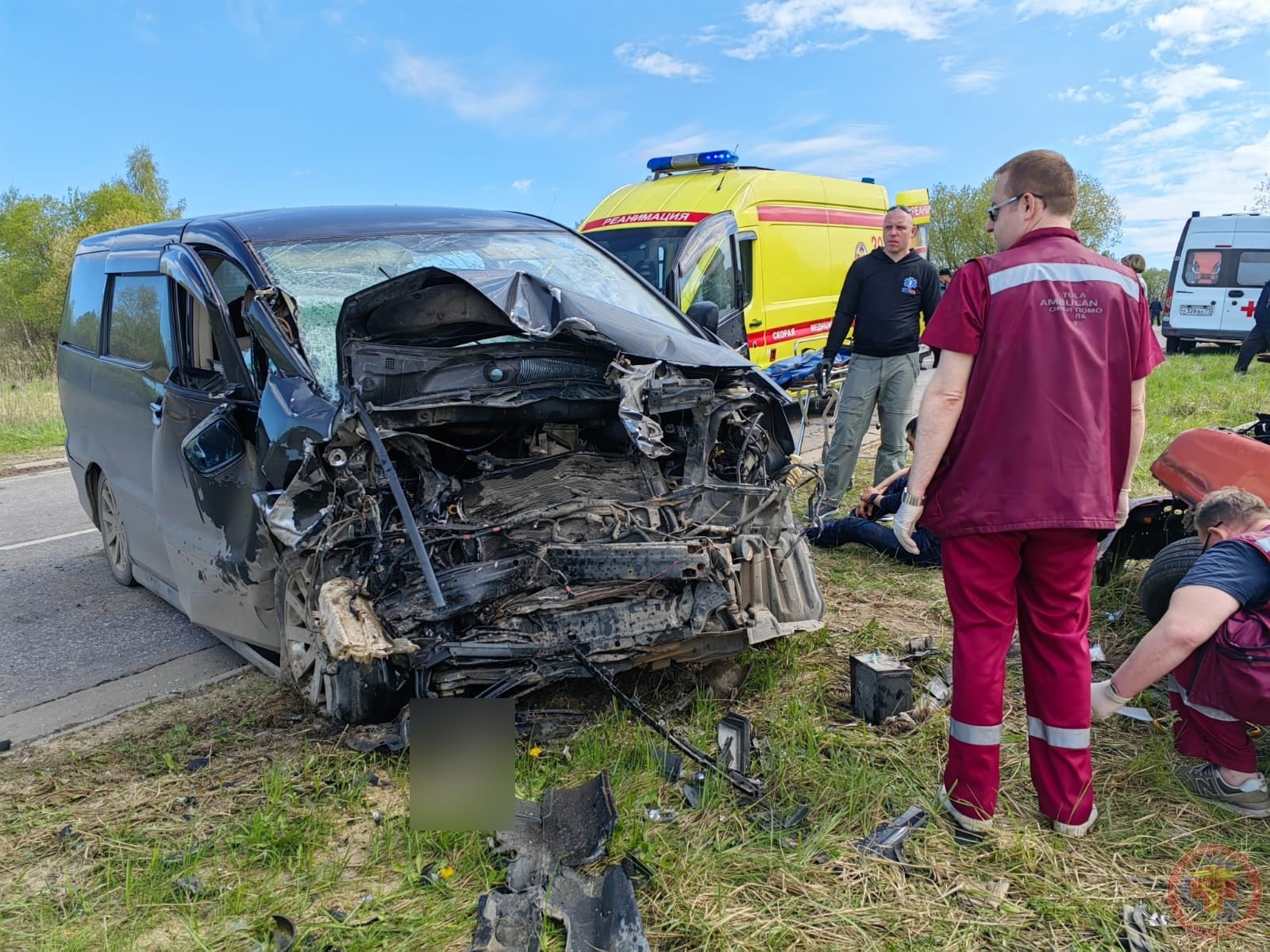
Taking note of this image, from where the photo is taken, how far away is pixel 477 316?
3.12 meters

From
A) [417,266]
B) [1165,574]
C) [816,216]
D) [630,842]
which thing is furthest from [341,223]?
[816,216]

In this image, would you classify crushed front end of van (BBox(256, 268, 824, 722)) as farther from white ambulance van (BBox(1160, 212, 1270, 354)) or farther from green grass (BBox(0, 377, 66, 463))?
white ambulance van (BBox(1160, 212, 1270, 354))

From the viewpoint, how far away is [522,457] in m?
3.38

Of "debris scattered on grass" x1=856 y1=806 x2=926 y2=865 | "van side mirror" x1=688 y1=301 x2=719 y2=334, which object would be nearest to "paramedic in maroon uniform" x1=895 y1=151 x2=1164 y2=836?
"debris scattered on grass" x1=856 y1=806 x2=926 y2=865

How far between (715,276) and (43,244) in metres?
31.7

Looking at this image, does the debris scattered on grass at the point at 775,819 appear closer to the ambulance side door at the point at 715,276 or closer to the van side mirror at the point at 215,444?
the van side mirror at the point at 215,444

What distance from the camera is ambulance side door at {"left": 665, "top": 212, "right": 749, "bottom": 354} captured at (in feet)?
16.1

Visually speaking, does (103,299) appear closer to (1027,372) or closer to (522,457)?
(522,457)

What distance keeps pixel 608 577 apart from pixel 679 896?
948 mm

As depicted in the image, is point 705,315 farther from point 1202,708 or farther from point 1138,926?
point 1138,926

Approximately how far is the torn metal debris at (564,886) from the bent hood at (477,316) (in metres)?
1.46

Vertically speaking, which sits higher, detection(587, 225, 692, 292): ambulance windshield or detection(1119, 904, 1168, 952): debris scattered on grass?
detection(587, 225, 692, 292): ambulance windshield

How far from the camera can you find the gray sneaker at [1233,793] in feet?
8.57

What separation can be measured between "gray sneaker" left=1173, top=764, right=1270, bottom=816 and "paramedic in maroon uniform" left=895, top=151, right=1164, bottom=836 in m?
0.44
